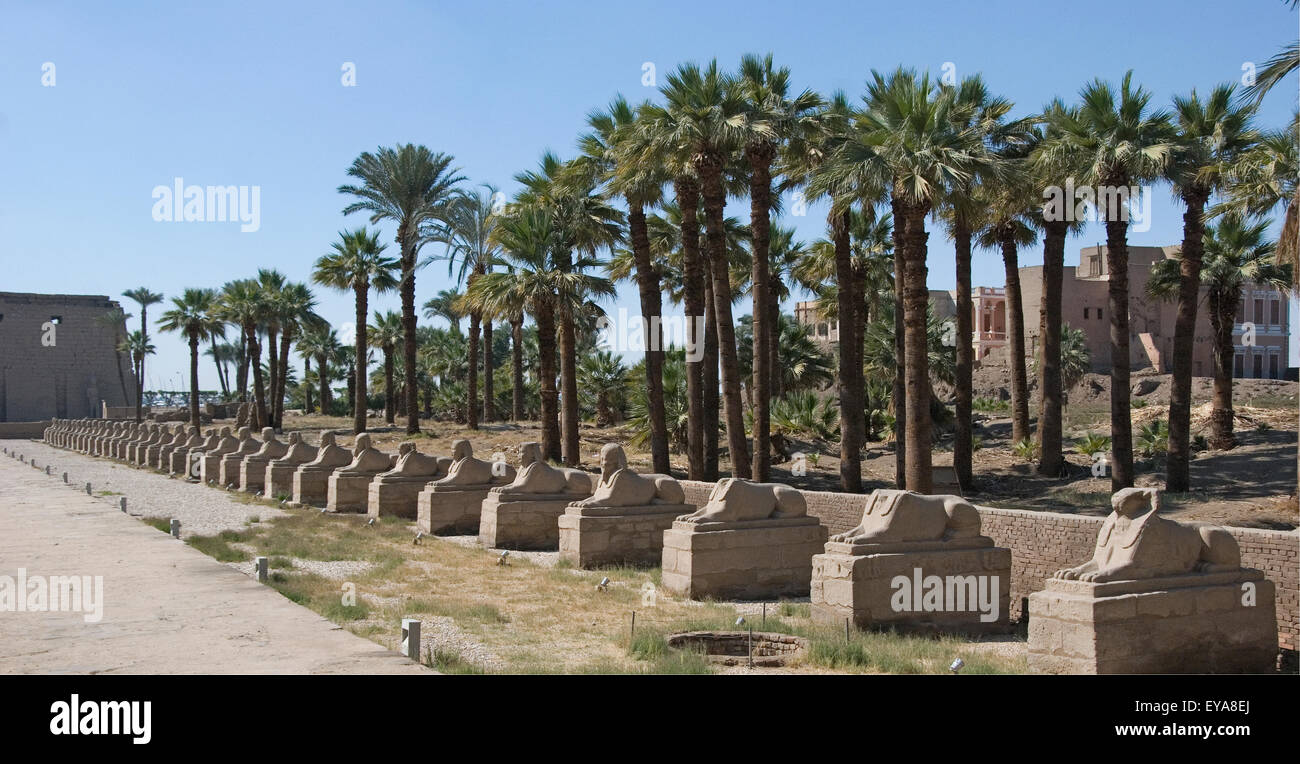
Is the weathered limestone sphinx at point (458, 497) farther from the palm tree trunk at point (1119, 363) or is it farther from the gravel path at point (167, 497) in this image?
the palm tree trunk at point (1119, 363)

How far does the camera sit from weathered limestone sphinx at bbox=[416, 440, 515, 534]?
1802cm

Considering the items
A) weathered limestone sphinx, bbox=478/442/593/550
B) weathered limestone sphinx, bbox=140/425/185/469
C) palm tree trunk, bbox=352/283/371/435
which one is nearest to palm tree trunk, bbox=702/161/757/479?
weathered limestone sphinx, bbox=478/442/593/550

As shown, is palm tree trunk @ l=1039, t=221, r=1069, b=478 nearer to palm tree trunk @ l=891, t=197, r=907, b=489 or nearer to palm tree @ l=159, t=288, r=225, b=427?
palm tree trunk @ l=891, t=197, r=907, b=489

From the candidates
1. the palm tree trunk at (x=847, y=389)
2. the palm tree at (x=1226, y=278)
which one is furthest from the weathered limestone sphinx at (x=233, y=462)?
the palm tree at (x=1226, y=278)

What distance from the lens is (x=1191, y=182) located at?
1927 cm

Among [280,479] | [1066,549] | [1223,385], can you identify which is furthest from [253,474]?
[1223,385]

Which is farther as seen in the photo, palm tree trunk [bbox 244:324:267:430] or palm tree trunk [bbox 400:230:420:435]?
palm tree trunk [bbox 244:324:267:430]

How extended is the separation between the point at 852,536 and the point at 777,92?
11846mm

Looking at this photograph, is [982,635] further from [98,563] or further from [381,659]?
[98,563]

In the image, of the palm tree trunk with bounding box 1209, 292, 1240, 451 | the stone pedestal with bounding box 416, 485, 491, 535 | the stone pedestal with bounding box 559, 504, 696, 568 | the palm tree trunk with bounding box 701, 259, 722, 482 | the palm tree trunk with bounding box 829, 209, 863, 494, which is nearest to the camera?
the stone pedestal with bounding box 559, 504, 696, 568

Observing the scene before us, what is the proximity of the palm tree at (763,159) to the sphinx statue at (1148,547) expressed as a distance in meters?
10.7

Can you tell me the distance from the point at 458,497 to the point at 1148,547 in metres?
12.0

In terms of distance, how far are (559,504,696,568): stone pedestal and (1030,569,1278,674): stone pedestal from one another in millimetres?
6813

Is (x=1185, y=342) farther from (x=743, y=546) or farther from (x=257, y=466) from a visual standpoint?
(x=257, y=466)
